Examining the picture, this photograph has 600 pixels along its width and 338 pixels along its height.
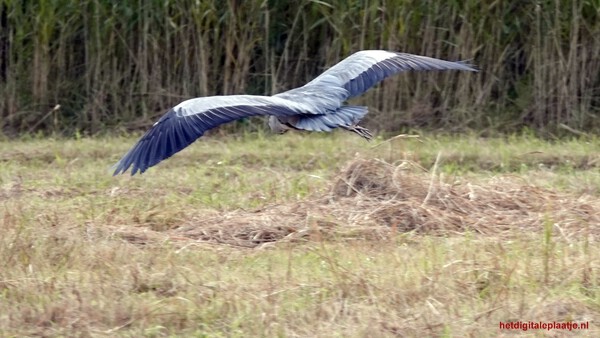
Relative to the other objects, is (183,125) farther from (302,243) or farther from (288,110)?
(302,243)

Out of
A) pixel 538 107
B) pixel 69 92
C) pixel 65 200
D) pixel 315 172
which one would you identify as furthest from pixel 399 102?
pixel 65 200

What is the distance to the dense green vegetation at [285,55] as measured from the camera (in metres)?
9.02

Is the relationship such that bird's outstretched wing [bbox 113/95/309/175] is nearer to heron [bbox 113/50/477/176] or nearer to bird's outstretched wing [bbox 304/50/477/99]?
heron [bbox 113/50/477/176]

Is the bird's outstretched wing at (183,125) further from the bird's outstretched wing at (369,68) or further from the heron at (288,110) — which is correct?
the bird's outstretched wing at (369,68)

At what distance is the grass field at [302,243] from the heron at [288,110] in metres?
0.45

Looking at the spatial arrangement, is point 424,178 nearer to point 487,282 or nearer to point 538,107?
point 487,282

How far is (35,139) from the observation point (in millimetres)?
8852

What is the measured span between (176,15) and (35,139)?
155cm

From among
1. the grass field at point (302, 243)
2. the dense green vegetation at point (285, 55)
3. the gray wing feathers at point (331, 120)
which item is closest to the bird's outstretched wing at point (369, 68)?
the gray wing feathers at point (331, 120)

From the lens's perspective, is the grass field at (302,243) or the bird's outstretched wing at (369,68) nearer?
the grass field at (302,243)

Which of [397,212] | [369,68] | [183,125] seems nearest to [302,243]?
[397,212]

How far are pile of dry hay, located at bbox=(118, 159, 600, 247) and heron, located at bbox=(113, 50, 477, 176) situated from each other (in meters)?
0.33

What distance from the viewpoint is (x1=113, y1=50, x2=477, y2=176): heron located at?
5.04 metres

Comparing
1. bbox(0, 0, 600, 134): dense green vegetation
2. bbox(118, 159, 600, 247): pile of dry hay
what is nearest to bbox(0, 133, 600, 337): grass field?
bbox(118, 159, 600, 247): pile of dry hay
